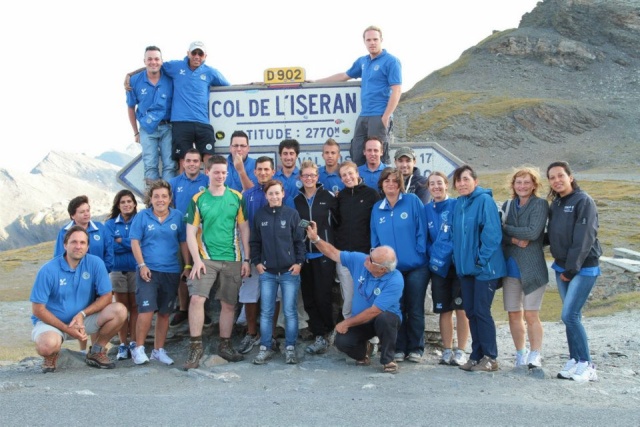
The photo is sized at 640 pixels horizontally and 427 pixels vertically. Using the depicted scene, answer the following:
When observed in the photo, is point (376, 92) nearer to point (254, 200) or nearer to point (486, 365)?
point (254, 200)

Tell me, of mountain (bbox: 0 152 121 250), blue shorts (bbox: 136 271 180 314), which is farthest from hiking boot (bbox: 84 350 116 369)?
mountain (bbox: 0 152 121 250)

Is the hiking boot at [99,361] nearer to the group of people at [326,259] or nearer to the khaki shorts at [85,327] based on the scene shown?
the group of people at [326,259]

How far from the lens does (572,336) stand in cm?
693

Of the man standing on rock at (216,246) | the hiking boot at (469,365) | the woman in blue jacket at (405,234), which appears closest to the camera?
the hiking boot at (469,365)

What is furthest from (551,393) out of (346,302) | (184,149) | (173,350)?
(184,149)

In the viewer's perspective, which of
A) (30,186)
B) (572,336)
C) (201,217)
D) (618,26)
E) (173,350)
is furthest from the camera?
(30,186)

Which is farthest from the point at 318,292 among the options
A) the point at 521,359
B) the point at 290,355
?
the point at 521,359

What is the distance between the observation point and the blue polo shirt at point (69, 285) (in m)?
7.34

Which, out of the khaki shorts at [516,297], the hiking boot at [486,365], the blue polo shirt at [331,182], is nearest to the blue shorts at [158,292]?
the blue polo shirt at [331,182]

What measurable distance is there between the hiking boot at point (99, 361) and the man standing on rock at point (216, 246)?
3.22ft

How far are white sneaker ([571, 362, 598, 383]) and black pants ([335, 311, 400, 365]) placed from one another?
1.94 m

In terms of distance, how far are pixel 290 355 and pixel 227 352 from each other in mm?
786

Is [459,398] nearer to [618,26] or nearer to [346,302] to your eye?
[346,302]

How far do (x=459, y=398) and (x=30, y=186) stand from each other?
11729 cm
